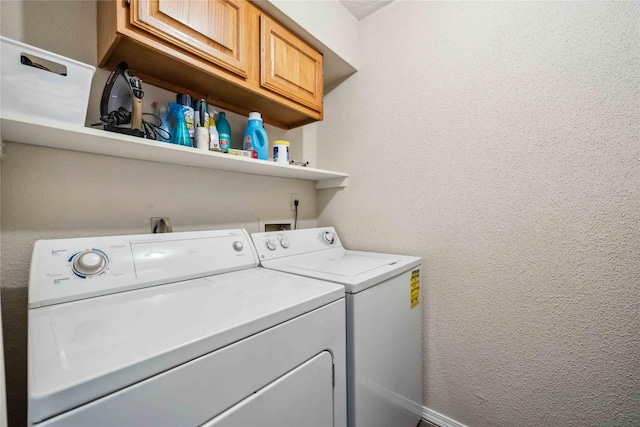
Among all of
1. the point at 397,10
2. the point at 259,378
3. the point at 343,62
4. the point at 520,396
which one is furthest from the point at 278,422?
the point at 397,10

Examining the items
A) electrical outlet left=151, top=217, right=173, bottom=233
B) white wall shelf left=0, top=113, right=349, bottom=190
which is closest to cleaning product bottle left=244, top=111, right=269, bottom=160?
white wall shelf left=0, top=113, right=349, bottom=190

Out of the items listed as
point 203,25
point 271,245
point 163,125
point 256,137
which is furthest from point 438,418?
point 203,25

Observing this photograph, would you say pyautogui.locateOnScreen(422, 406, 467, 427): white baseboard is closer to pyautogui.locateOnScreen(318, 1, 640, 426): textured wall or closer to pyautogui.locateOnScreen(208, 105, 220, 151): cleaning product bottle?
pyautogui.locateOnScreen(318, 1, 640, 426): textured wall

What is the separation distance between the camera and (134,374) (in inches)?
19.1

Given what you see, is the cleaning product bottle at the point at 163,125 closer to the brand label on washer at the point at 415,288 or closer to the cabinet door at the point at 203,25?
the cabinet door at the point at 203,25

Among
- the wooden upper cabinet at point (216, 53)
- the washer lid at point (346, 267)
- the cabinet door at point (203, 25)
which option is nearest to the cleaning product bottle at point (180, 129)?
the wooden upper cabinet at point (216, 53)

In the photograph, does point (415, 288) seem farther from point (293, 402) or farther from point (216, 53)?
point (216, 53)

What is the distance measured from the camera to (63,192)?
1.05m

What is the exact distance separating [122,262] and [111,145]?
1.50 feet

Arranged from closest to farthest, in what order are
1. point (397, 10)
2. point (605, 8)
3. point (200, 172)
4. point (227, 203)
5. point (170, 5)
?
point (170, 5), point (605, 8), point (200, 172), point (227, 203), point (397, 10)

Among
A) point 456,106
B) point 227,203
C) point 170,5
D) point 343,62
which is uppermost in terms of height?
point 343,62

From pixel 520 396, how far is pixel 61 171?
228 cm

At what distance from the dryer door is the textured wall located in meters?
0.97

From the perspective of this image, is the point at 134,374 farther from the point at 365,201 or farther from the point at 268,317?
the point at 365,201
